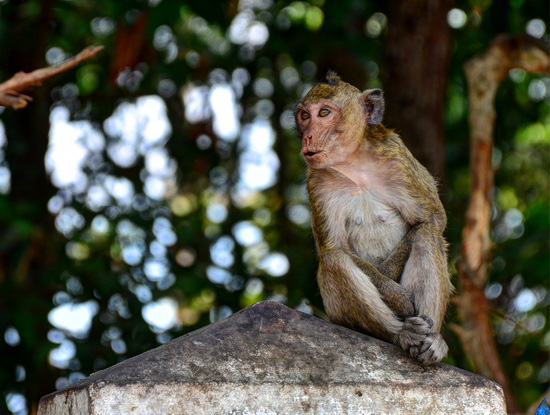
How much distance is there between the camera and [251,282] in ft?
28.2

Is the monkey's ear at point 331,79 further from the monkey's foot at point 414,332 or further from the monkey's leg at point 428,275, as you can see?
the monkey's foot at point 414,332

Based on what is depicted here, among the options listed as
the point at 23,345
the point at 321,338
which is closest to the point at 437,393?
the point at 321,338

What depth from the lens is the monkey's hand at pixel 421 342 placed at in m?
3.59

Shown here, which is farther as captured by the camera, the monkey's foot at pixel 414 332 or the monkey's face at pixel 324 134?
the monkey's face at pixel 324 134

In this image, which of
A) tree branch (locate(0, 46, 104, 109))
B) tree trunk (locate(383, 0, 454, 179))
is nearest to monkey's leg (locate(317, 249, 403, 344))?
tree branch (locate(0, 46, 104, 109))

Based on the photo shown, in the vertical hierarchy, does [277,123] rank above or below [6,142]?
above

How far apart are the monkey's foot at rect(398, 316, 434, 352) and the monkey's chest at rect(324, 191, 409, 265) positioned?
0.70 metres

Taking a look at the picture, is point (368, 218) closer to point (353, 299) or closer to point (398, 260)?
point (398, 260)

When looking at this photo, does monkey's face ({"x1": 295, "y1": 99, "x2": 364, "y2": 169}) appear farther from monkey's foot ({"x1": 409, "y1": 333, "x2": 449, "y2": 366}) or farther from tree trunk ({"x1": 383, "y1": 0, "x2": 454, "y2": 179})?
tree trunk ({"x1": 383, "y1": 0, "x2": 454, "y2": 179})

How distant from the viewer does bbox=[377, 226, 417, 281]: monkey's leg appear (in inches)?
172

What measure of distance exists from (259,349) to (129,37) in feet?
16.4

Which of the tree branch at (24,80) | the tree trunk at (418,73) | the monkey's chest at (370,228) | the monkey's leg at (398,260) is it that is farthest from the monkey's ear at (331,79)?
the tree trunk at (418,73)

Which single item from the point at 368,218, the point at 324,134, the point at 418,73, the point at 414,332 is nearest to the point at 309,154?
the point at 324,134

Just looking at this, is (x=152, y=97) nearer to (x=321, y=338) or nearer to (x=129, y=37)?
(x=129, y=37)
